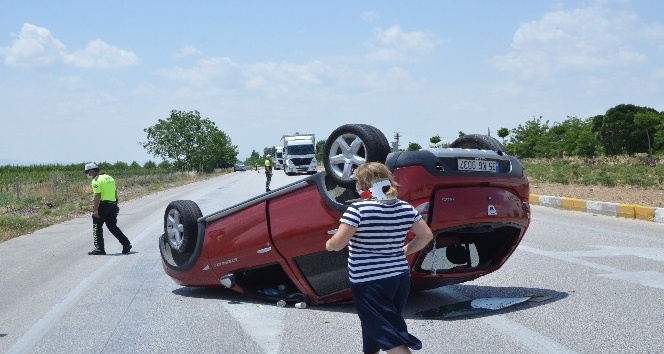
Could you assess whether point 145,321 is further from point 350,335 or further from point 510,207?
point 510,207

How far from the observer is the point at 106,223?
39.2ft

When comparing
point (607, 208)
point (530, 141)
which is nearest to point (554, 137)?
point (530, 141)

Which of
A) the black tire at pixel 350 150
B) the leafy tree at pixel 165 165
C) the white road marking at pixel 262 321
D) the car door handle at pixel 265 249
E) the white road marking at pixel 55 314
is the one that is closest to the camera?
the white road marking at pixel 262 321

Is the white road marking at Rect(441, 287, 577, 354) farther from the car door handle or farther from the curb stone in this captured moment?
the curb stone

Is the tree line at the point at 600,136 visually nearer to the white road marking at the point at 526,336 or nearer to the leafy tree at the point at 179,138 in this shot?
the leafy tree at the point at 179,138

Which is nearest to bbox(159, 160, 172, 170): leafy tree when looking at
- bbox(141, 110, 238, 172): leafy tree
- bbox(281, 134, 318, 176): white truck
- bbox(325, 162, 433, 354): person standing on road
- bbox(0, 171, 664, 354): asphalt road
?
bbox(141, 110, 238, 172): leafy tree

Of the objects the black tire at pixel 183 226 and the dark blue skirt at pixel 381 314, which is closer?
the dark blue skirt at pixel 381 314

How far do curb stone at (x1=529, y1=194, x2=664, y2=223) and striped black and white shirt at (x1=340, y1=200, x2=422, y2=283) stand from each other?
12967 millimetres

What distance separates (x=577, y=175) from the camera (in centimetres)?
3053

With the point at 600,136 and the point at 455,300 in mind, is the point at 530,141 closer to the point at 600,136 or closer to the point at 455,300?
the point at 600,136

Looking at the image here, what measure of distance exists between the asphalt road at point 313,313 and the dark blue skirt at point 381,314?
1.31m

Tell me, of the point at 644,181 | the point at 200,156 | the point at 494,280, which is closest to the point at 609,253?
the point at 494,280

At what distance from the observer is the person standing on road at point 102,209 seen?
11.7 meters

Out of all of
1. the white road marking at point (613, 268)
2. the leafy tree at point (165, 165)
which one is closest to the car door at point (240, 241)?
the white road marking at point (613, 268)
